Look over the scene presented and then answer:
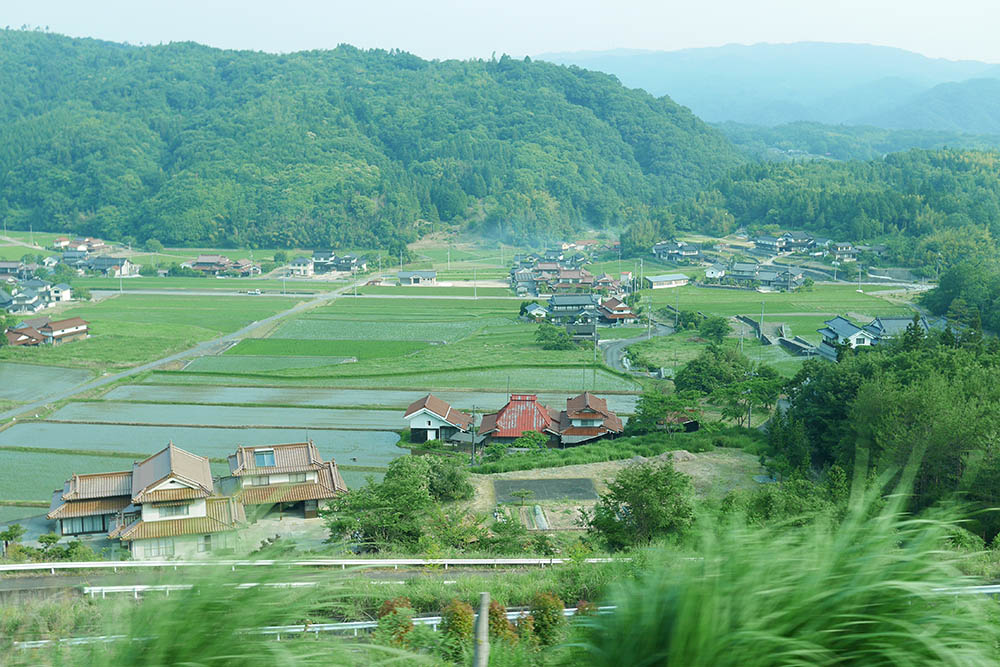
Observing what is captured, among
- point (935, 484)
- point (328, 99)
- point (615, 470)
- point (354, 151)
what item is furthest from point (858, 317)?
point (328, 99)

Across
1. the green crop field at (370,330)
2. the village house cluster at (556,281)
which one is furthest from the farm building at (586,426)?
the village house cluster at (556,281)

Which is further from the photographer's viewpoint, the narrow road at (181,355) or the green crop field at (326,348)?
the green crop field at (326,348)

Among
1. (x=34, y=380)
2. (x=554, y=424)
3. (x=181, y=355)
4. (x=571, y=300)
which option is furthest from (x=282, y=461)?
(x=571, y=300)

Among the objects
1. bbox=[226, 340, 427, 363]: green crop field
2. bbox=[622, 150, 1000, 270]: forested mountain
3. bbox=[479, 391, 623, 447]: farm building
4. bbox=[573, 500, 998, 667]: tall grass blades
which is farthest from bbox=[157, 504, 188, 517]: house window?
bbox=[622, 150, 1000, 270]: forested mountain

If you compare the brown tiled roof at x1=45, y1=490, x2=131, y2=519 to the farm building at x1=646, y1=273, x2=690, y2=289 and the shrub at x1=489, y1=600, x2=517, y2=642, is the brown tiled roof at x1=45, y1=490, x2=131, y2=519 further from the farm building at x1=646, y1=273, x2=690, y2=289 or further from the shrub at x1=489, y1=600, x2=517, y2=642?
the farm building at x1=646, y1=273, x2=690, y2=289

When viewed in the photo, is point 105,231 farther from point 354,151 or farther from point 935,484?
point 935,484

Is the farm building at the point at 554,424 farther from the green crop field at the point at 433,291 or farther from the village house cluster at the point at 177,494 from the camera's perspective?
the green crop field at the point at 433,291
